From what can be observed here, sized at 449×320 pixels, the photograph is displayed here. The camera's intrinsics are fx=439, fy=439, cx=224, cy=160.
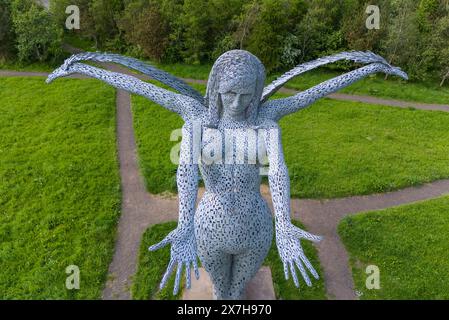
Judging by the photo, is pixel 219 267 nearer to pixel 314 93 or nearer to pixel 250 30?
pixel 314 93

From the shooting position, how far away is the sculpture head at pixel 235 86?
4539 mm

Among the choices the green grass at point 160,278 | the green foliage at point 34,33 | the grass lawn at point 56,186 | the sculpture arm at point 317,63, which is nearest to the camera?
the sculpture arm at point 317,63

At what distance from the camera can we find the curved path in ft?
30.7

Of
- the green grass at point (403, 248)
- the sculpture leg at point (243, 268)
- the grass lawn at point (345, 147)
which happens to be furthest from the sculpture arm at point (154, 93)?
the grass lawn at point (345, 147)

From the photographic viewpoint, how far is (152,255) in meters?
9.90

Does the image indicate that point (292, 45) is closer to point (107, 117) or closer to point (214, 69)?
point (107, 117)

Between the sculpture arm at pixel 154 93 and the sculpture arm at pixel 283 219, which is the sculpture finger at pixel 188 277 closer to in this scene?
the sculpture arm at pixel 283 219

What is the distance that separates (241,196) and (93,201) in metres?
7.14

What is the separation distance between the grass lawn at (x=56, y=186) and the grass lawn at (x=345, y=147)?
1269 mm

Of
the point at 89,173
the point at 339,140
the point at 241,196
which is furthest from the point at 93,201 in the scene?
the point at 339,140

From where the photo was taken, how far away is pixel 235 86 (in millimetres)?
4551

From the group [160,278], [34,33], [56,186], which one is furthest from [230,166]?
[34,33]

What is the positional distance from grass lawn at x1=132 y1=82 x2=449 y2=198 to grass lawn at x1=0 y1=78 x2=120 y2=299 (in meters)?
1.27

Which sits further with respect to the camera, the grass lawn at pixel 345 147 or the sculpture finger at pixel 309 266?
the grass lawn at pixel 345 147
